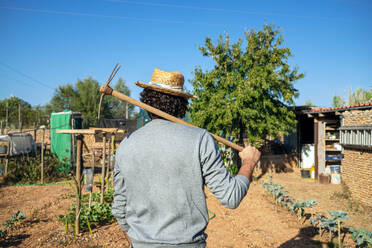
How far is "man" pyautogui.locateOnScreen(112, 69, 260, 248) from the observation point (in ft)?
4.54

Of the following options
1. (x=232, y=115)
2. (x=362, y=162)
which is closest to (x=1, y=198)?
(x=232, y=115)

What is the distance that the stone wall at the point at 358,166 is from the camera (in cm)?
852

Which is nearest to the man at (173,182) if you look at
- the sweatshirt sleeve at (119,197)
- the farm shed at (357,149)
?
the sweatshirt sleeve at (119,197)

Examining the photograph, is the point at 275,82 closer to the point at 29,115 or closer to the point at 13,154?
the point at 13,154

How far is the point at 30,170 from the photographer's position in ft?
35.8

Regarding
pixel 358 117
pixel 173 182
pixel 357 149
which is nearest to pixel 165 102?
pixel 173 182

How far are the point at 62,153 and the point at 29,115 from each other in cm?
2109

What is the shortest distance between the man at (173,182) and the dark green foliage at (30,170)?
35.5 feet

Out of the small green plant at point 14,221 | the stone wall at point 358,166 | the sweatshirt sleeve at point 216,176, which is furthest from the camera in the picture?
the stone wall at point 358,166

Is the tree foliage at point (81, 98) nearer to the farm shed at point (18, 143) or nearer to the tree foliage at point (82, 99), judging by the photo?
the tree foliage at point (82, 99)

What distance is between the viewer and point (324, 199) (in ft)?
31.3

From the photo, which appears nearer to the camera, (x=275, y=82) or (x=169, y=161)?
(x=169, y=161)

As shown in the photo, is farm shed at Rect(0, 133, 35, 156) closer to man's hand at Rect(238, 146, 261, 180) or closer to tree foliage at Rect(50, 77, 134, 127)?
man's hand at Rect(238, 146, 261, 180)

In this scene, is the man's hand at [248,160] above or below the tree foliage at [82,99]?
below
